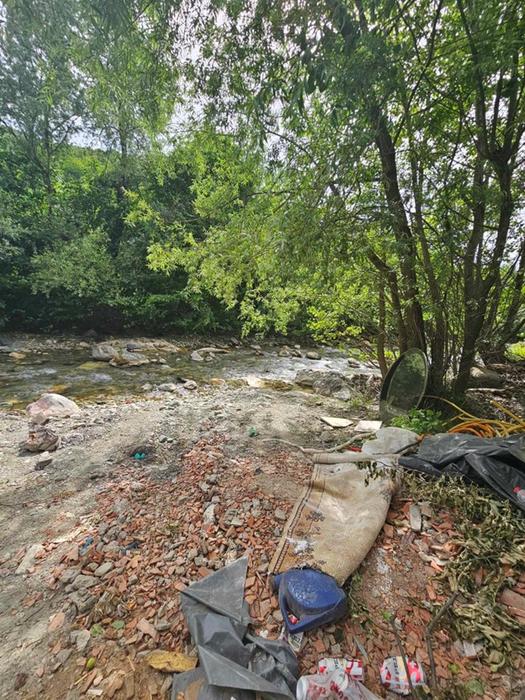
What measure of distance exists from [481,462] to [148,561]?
2132 millimetres

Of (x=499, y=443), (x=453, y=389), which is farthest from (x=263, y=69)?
(x=453, y=389)

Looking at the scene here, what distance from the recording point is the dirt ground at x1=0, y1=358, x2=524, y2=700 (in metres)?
1.17

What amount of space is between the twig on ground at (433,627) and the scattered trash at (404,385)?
2695 millimetres

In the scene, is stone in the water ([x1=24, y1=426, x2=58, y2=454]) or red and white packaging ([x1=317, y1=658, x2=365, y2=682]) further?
stone in the water ([x1=24, y1=426, x2=58, y2=454])

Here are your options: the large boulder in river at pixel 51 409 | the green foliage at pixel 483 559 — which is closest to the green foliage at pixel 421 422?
the green foliage at pixel 483 559

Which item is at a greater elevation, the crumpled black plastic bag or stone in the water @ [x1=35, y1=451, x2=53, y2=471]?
the crumpled black plastic bag

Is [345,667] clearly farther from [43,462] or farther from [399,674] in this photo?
[43,462]

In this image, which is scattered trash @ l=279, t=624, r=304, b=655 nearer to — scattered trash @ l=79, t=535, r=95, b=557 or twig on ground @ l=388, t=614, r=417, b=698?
twig on ground @ l=388, t=614, r=417, b=698

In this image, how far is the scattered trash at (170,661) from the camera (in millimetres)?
1153

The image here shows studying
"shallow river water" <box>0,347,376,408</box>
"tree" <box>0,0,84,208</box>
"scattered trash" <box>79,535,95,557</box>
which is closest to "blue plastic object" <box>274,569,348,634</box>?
"scattered trash" <box>79,535,95,557</box>

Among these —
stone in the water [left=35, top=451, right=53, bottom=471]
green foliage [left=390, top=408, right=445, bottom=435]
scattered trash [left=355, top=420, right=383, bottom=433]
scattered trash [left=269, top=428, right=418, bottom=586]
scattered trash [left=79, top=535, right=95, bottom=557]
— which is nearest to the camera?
scattered trash [left=269, top=428, right=418, bottom=586]

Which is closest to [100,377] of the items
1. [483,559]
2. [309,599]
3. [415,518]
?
[309,599]

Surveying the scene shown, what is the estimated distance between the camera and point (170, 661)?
118 cm

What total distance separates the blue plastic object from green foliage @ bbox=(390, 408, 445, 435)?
2.25m
